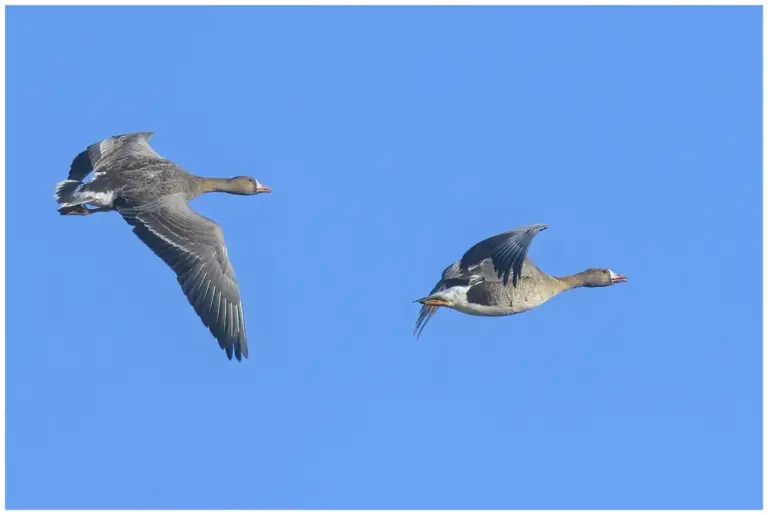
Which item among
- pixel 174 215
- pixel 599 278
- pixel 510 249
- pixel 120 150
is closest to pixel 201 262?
pixel 174 215

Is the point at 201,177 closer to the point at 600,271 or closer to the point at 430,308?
the point at 430,308

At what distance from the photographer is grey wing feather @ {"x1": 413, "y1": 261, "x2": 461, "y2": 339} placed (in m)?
25.0

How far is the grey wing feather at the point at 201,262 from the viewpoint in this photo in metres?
24.0

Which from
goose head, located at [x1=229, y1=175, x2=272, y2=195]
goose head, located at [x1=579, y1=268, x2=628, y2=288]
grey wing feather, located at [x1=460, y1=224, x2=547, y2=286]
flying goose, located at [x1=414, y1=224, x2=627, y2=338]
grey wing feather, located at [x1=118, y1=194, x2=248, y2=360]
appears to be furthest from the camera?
goose head, located at [x1=229, y1=175, x2=272, y2=195]

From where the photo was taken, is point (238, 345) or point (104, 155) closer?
point (238, 345)

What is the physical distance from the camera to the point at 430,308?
25.6m

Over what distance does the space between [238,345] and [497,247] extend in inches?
151

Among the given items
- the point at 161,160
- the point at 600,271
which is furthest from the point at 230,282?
the point at 600,271

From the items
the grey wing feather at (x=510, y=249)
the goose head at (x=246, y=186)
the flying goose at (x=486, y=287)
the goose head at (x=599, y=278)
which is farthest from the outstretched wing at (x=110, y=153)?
the goose head at (x=599, y=278)

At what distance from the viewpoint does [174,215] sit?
24719mm

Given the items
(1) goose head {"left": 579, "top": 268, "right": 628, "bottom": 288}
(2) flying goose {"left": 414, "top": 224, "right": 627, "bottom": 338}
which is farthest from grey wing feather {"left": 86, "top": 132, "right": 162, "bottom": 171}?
(1) goose head {"left": 579, "top": 268, "right": 628, "bottom": 288}

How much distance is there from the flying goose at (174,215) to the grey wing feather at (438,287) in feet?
9.83

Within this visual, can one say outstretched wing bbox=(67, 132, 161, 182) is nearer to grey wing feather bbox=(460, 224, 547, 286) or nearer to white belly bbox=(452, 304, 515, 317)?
white belly bbox=(452, 304, 515, 317)

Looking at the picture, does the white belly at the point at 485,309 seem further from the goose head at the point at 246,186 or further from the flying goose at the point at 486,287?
the goose head at the point at 246,186
